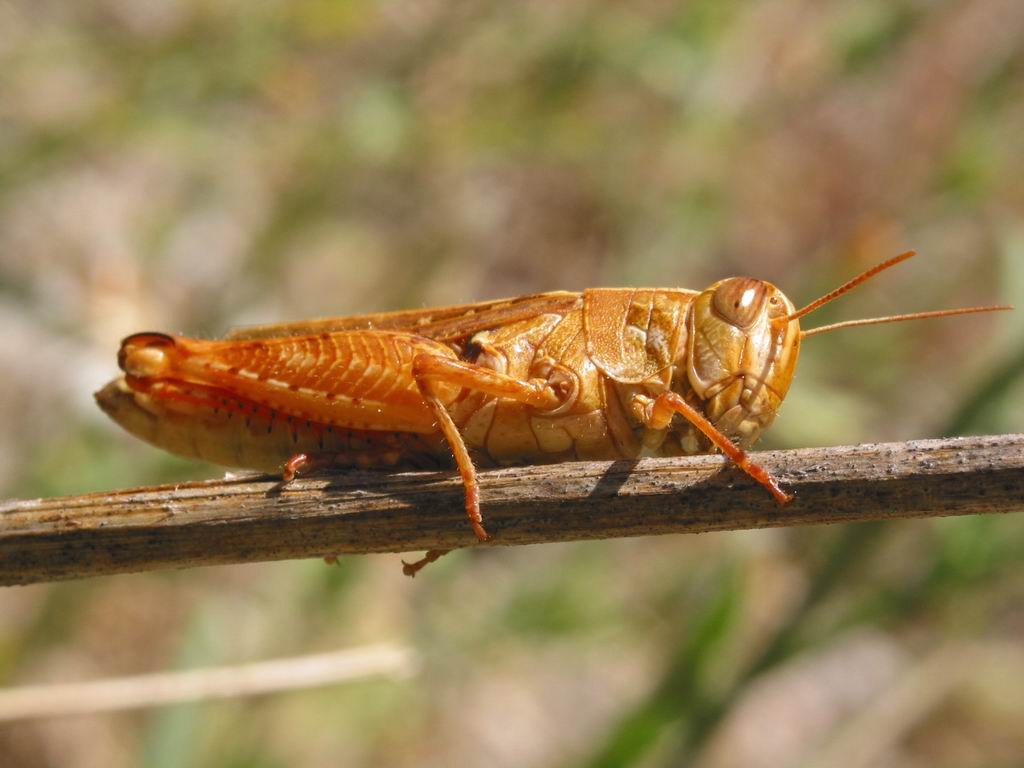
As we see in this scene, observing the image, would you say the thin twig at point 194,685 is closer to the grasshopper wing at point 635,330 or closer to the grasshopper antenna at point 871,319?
the grasshopper wing at point 635,330

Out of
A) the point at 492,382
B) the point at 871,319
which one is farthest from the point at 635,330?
the point at 871,319

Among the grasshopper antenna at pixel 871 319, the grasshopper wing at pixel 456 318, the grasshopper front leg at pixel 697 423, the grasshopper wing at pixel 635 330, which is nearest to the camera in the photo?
the grasshopper front leg at pixel 697 423

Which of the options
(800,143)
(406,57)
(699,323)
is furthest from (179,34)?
(800,143)

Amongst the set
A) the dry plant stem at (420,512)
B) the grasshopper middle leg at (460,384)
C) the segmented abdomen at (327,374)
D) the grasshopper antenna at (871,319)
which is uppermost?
the segmented abdomen at (327,374)

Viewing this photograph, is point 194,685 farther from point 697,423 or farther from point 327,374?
point 697,423

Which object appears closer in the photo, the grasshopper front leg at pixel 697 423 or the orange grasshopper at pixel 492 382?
the grasshopper front leg at pixel 697 423

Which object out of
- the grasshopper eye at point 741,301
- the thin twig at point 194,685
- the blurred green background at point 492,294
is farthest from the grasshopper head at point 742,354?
the thin twig at point 194,685

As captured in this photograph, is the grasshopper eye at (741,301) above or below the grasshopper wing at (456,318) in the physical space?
below

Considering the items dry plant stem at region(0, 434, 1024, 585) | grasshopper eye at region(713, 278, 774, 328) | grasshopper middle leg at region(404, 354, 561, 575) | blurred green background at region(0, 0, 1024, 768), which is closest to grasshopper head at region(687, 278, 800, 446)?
grasshopper eye at region(713, 278, 774, 328)
